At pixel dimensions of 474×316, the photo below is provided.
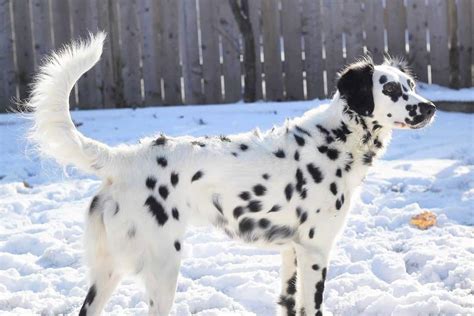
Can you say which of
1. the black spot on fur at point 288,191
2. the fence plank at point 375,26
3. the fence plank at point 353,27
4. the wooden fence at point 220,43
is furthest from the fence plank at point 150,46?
the black spot on fur at point 288,191

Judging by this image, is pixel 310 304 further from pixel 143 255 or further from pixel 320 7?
pixel 320 7

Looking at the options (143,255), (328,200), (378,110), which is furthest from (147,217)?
(378,110)

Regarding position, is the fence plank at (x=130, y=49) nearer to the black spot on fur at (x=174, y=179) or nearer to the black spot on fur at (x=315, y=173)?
the black spot on fur at (x=315, y=173)

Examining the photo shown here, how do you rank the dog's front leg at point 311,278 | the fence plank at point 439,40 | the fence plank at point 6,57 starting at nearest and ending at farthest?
the dog's front leg at point 311,278, the fence plank at point 6,57, the fence plank at point 439,40

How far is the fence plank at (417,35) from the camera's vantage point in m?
12.2

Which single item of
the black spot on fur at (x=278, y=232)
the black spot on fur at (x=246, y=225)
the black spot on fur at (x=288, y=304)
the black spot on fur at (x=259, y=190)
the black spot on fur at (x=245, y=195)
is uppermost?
the black spot on fur at (x=259, y=190)

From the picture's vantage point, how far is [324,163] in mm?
5215

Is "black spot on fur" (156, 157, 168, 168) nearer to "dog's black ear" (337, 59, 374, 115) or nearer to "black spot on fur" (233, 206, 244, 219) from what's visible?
"black spot on fur" (233, 206, 244, 219)

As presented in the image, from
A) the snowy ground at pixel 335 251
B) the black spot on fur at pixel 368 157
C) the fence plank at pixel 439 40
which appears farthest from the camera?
the fence plank at pixel 439 40

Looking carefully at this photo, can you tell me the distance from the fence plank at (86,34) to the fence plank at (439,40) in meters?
4.69

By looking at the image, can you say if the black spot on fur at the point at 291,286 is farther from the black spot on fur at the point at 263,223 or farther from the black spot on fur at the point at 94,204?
the black spot on fur at the point at 94,204

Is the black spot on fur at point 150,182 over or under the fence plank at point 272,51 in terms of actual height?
under

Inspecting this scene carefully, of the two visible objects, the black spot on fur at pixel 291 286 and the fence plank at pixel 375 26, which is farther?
the fence plank at pixel 375 26

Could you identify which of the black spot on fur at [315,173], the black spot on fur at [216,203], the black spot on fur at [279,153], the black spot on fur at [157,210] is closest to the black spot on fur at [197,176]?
the black spot on fur at [216,203]
